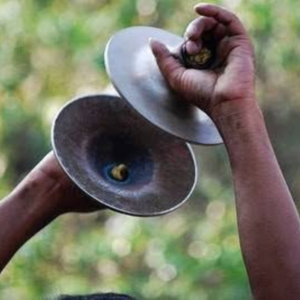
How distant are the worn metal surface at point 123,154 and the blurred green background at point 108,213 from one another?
2359mm

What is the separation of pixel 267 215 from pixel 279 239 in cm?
4

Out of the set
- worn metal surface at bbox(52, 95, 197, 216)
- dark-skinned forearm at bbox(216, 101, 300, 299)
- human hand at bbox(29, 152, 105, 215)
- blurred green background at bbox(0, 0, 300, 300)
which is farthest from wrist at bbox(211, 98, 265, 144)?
blurred green background at bbox(0, 0, 300, 300)

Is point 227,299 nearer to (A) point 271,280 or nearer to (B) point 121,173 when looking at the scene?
(B) point 121,173

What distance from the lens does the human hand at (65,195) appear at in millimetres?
2887

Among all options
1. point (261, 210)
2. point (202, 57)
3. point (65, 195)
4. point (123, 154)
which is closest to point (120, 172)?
point (123, 154)

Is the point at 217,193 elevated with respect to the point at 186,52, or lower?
lower

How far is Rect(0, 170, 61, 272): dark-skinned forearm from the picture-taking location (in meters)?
2.87

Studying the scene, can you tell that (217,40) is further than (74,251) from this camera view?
No

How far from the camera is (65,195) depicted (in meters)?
2.90

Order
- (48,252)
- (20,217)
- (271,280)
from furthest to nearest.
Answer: (48,252) → (20,217) → (271,280)

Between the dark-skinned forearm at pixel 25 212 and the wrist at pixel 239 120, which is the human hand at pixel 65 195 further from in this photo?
the wrist at pixel 239 120

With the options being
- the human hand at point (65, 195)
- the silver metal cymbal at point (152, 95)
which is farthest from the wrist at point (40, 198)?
the silver metal cymbal at point (152, 95)

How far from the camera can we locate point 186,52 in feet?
8.05

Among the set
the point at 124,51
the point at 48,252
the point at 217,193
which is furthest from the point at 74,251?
the point at 124,51
